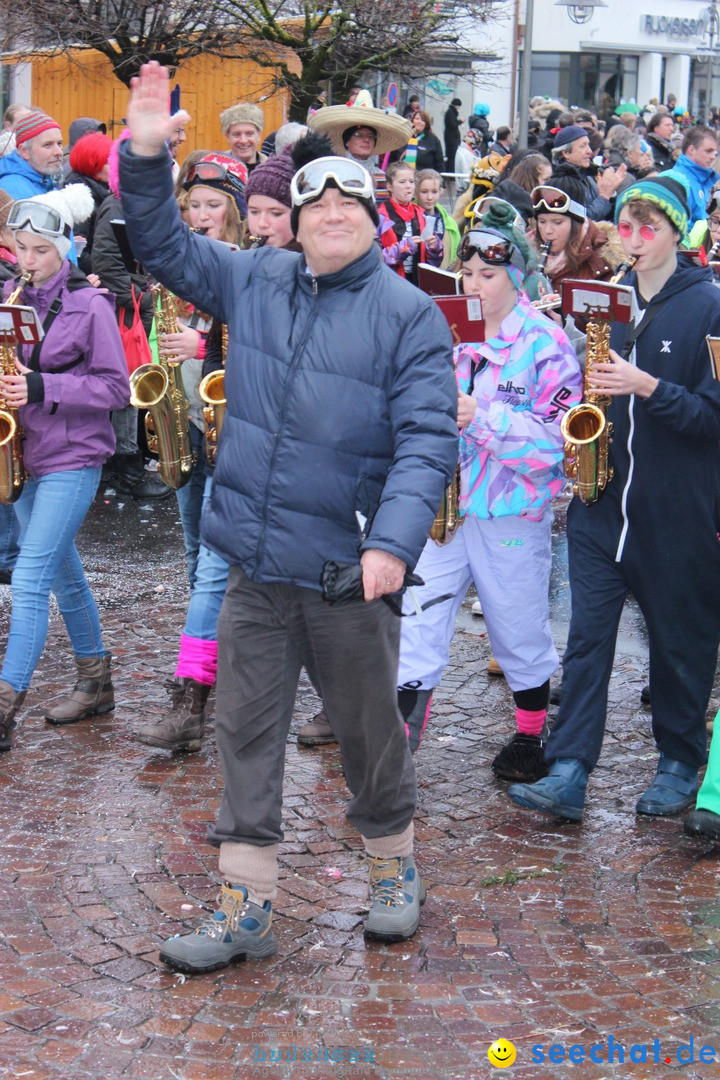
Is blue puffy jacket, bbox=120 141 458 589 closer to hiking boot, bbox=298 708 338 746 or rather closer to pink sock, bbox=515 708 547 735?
pink sock, bbox=515 708 547 735

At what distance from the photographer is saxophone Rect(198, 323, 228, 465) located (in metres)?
5.45

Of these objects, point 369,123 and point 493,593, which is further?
point 369,123

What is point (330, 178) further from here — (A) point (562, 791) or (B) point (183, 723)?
(B) point (183, 723)

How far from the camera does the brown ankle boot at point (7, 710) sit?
218 inches

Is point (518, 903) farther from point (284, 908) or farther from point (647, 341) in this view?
point (647, 341)

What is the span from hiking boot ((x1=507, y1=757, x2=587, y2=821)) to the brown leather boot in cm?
201

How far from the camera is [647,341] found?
4.98m

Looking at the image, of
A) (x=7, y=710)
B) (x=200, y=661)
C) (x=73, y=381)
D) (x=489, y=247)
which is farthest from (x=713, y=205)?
(x=7, y=710)

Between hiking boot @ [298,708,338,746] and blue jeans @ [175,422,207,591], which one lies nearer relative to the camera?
hiking boot @ [298,708,338,746]

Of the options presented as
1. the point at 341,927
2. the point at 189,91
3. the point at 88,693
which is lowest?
the point at 341,927

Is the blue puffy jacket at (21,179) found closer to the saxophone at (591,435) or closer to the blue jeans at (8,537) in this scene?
the blue jeans at (8,537)

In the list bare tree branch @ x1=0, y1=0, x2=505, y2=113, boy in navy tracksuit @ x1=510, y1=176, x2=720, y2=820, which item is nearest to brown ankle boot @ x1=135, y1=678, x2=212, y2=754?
boy in navy tracksuit @ x1=510, y1=176, x2=720, y2=820

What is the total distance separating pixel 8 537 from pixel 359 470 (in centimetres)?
486

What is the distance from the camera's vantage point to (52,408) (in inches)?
221
